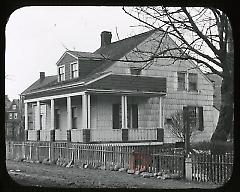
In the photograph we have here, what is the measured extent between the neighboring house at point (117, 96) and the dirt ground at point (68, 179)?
0.32 metres

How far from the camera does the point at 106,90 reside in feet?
10.9

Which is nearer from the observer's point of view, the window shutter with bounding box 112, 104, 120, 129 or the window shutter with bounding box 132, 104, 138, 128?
the window shutter with bounding box 132, 104, 138, 128

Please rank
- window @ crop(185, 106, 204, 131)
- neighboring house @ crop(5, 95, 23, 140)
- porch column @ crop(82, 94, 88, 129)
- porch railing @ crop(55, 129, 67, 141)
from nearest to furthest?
neighboring house @ crop(5, 95, 23, 140), window @ crop(185, 106, 204, 131), porch railing @ crop(55, 129, 67, 141), porch column @ crop(82, 94, 88, 129)

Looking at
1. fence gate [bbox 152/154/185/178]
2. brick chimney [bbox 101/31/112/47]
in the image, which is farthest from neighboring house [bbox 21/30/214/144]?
fence gate [bbox 152/154/185/178]

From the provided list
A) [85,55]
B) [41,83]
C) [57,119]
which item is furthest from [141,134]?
[41,83]

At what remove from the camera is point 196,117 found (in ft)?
11.1

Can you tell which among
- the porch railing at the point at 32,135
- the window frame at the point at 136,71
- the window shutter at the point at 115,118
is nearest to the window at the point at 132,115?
the window shutter at the point at 115,118

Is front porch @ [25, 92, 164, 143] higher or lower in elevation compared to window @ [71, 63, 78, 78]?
lower

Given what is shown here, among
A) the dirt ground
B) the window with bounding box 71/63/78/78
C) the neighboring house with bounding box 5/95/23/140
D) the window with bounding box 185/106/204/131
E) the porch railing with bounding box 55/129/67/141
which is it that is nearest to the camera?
the neighboring house with bounding box 5/95/23/140

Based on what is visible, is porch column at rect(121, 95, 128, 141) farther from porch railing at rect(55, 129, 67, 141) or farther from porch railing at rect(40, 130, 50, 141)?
porch railing at rect(40, 130, 50, 141)

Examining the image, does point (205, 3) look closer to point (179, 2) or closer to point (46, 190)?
point (179, 2)

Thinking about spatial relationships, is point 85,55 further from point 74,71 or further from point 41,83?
point 74,71

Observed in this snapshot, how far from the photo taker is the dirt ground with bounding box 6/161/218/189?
2.67 metres
